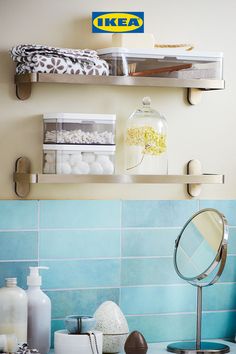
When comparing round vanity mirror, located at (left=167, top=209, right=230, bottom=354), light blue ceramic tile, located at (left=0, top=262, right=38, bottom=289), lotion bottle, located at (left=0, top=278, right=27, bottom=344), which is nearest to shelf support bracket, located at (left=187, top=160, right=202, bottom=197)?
round vanity mirror, located at (left=167, top=209, right=230, bottom=354)

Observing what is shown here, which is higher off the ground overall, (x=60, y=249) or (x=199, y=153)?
(x=199, y=153)

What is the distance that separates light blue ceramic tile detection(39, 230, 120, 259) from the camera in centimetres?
306

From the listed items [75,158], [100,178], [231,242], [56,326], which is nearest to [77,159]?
[75,158]

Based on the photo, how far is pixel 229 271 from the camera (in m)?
3.32

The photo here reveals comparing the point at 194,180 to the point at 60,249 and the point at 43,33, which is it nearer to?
the point at 60,249

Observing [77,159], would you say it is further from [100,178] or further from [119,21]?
[119,21]

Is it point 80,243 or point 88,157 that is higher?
point 88,157

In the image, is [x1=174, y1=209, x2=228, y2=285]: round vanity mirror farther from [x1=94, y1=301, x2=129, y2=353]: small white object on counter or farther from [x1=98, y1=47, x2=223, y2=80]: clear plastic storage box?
[x1=98, y1=47, x2=223, y2=80]: clear plastic storage box

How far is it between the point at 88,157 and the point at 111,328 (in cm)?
63

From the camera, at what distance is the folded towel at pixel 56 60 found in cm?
288

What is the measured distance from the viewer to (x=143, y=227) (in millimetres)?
3193

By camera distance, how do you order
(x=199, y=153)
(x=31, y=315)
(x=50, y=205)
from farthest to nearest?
1. (x=199, y=153)
2. (x=50, y=205)
3. (x=31, y=315)

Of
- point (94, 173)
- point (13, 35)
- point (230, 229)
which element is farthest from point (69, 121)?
point (230, 229)

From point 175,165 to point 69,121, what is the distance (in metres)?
0.54
